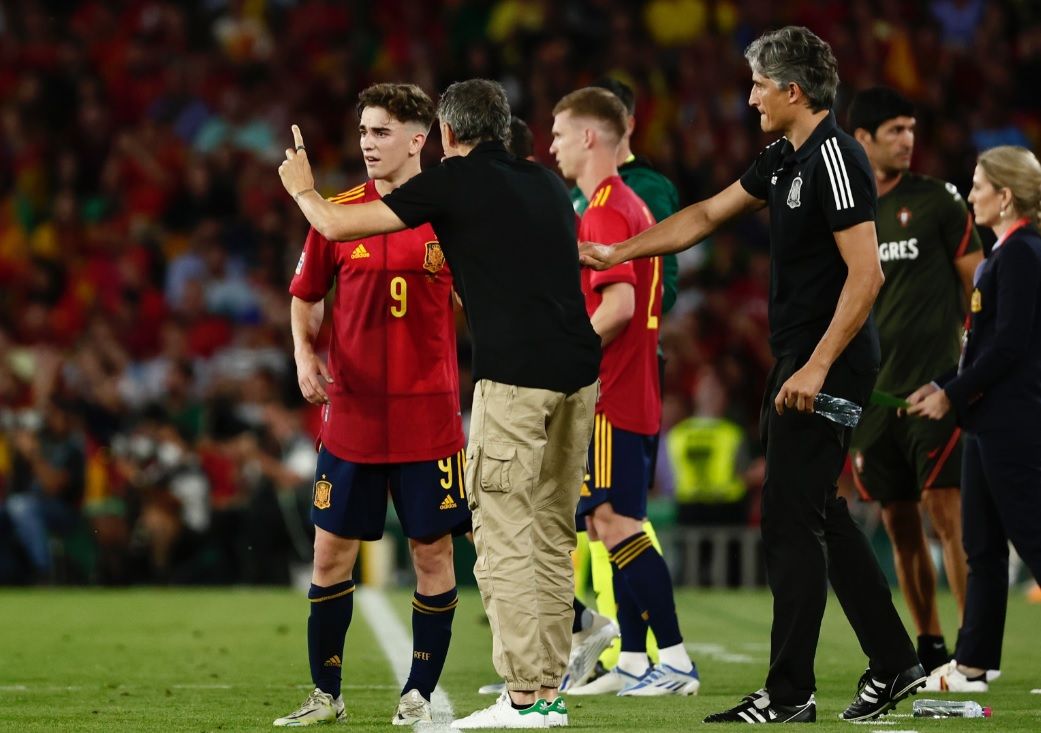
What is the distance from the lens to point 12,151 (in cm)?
2014

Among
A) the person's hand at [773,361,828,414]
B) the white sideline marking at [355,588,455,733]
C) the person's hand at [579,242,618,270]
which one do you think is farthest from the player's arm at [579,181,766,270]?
the white sideline marking at [355,588,455,733]

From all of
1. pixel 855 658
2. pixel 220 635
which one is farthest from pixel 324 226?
pixel 220 635

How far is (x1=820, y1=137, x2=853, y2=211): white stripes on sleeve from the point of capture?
5.66 m

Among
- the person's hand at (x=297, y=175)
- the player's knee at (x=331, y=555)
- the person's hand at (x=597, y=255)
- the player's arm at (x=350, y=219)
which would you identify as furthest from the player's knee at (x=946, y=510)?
the person's hand at (x=297, y=175)

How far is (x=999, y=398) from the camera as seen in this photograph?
684 centimetres

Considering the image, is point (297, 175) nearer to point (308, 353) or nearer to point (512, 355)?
point (308, 353)

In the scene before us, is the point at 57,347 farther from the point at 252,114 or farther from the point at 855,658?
the point at 855,658

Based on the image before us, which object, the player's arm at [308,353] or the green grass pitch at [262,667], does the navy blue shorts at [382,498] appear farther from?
the green grass pitch at [262,667]

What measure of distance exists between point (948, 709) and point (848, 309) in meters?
1.62

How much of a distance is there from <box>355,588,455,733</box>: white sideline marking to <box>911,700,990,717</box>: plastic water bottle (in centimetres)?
171

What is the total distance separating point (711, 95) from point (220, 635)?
35.8 feet

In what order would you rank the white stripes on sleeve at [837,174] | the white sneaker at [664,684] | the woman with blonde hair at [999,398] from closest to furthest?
the white stripes on sleeve at [837,174]
the woman with blonde hair at [999,398]
the white sneaker at [664,684]

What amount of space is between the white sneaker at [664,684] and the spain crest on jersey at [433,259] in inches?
84.0

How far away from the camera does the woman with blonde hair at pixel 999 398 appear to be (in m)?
6.75
